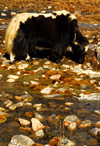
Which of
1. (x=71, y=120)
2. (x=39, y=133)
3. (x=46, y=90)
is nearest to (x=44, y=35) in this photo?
(x=46, y=90)

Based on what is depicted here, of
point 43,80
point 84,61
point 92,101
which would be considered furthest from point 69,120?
point 84,61

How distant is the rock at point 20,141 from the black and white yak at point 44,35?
4.10 metres

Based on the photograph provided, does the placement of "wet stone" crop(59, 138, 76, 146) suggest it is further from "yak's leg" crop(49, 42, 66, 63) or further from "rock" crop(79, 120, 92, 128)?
"yak's leg" crop(49, 42, 66, 63)

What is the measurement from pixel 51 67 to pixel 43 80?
1.21m

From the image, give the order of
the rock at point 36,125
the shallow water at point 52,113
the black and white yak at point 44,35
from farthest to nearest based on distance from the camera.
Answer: the black and white yak at point 44,35, the rock at point 36,125, the shallow water at point 52,113

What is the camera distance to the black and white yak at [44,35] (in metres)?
6.81

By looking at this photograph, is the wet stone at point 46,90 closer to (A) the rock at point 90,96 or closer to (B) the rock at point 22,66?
(A) the rock at point 90,96

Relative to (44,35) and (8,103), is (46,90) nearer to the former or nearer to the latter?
(8,103)

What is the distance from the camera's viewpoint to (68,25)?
716 cm

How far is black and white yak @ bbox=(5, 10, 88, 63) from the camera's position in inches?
268

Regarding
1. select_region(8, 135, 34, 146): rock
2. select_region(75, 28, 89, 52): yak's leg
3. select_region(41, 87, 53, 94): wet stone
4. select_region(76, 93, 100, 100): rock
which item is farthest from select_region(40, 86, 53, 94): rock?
select_region(75, 28, 89, 52): yak's leg

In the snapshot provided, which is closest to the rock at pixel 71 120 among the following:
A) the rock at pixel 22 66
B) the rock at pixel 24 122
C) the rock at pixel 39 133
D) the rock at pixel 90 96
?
the rock at pixel 39 133

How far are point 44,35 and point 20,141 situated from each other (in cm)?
454

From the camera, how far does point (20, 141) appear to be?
9.87 feet
